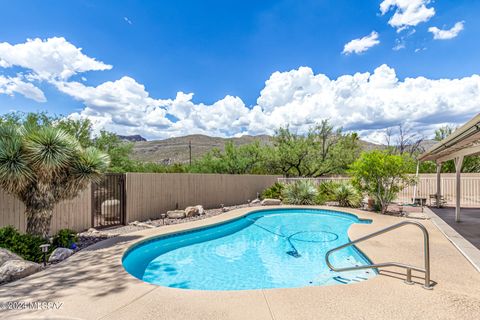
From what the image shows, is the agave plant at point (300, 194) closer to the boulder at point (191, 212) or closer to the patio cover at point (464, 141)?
the boulder at point (191, 212)

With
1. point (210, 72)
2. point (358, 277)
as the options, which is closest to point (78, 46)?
point (210, 72)

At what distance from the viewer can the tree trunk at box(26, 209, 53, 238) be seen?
5.45 meters

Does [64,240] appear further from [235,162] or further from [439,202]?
[235,162]

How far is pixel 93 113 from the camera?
14.9 m

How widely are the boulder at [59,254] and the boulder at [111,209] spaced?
119 inches

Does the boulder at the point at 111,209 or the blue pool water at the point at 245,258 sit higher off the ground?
the boulder at the point at 111,209

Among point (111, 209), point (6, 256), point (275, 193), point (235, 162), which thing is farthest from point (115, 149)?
point (6, 256)

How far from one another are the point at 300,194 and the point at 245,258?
25.0 ft

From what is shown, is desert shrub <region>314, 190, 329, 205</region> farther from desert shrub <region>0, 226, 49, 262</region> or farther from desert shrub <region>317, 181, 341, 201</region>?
desert shrub <region>0, 226, 49, 262</region>

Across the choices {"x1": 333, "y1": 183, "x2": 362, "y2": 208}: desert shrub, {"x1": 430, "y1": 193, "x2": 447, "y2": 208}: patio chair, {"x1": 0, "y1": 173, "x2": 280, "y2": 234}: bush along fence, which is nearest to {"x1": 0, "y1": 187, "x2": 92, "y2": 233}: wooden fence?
{"x1": 0, "y1": 173, "x2": 280, "y2": 234}: bush along fence

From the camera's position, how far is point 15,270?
3.92 metres

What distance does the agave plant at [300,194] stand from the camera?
13.1 m

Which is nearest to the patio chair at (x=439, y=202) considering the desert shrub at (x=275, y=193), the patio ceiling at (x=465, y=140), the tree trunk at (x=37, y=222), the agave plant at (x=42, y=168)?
the patio ceiling at (x=465, y=140)

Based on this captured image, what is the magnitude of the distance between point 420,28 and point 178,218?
41.6 ft
